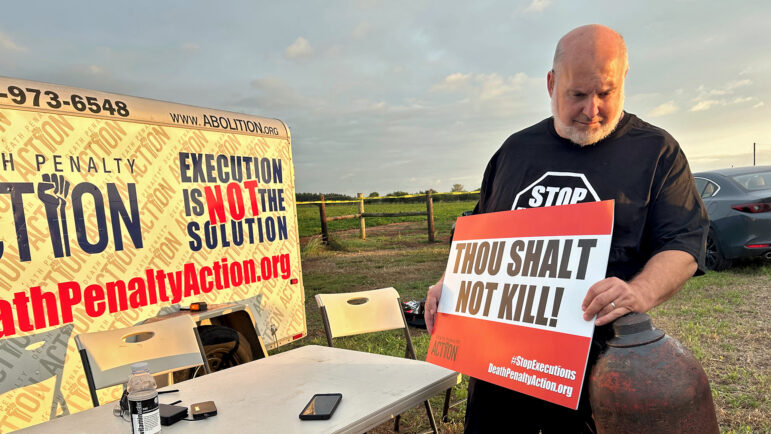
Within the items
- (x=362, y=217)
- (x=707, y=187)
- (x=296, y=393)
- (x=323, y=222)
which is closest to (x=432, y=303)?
(x=296, y=393)

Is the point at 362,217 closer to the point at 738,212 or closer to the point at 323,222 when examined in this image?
the point at 323,222

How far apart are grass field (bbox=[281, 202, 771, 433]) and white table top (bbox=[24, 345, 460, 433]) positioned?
59.3 inches

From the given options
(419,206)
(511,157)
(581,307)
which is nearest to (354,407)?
(581,307)

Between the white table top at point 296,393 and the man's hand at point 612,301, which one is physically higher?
the man's hand at point 612,301

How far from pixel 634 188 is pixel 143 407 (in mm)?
1732

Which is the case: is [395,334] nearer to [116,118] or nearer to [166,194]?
[166,194]

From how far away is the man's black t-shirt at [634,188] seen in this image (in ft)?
4.78

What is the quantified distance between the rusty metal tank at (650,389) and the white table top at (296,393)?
85 cm

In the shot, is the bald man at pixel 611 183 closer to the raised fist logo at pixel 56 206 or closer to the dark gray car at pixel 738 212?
the raised fist logo at pixel 56 206

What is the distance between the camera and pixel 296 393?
190cm

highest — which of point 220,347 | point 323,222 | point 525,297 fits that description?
point 323,222

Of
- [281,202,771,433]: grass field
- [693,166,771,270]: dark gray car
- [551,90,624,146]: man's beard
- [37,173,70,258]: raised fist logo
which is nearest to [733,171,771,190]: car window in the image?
[693,166,771,270]: dark gray car

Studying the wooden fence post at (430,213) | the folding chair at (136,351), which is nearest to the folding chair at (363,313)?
the folding chair at (136,351)

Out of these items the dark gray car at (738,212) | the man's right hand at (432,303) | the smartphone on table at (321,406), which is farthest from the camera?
the dark gray car at (738,212)
